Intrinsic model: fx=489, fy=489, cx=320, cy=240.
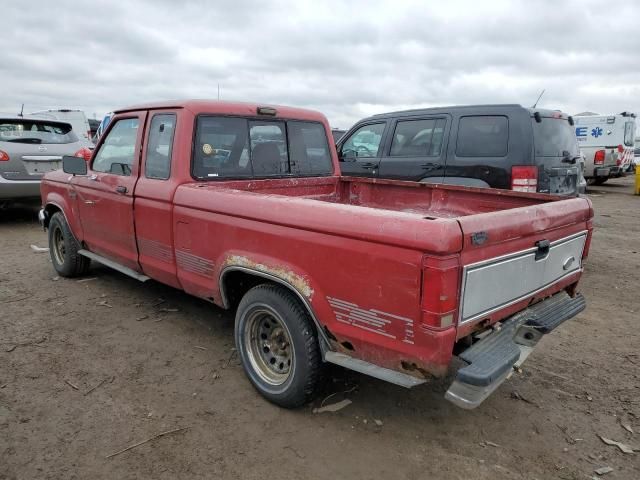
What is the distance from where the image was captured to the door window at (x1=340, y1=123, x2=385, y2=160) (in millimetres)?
6977

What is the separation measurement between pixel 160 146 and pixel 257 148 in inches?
29.9

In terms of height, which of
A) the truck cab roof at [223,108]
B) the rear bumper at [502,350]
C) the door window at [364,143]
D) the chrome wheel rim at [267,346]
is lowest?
the chrome wheel rim at [267,346]

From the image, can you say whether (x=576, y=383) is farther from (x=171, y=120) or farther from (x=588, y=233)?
(x=171, y=120)

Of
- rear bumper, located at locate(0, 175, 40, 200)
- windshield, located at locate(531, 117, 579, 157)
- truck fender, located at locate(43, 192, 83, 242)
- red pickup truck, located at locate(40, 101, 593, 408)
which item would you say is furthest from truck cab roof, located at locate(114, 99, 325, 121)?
rear bumper, located at locate(0, 175, 40, 200)

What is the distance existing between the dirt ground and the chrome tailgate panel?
31.7 inches

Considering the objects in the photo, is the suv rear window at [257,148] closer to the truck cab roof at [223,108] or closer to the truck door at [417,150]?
the truck cab roof at [223,108]

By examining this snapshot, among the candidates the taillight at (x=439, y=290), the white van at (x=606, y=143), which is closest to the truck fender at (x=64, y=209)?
the taillight at (x=439, y=290)

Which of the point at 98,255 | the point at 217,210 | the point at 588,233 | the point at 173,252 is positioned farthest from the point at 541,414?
the point at 98,255

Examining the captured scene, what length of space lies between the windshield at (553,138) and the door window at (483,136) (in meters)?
0.34

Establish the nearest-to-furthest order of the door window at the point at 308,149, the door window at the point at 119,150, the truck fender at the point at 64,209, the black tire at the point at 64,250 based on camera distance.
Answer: the door window at the point at 119,150
the door window at the point at 308,149
the truck fender at the point at 64,209
the black tire at the point at 64,250

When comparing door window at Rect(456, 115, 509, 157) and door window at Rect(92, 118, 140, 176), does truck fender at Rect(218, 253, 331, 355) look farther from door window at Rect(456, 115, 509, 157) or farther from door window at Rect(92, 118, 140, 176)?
door window at Rect(456, 115, 509, 157)

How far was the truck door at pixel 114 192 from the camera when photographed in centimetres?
406

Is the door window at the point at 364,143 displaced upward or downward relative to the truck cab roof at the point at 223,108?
downward

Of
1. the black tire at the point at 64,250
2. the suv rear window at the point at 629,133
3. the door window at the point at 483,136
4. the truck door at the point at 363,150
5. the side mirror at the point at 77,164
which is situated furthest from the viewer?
the suv rear window at the point at 629,133
